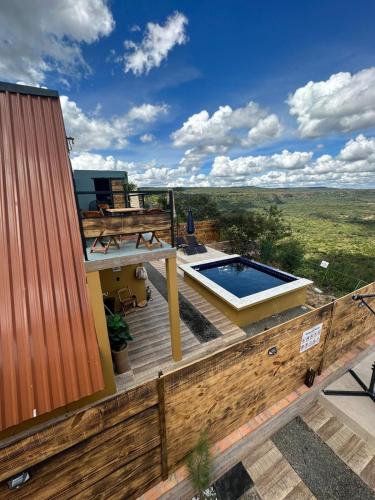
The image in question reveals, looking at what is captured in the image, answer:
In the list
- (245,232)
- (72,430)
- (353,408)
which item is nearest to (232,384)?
(72,430)

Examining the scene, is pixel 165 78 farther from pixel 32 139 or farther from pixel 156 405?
pixel 156 405

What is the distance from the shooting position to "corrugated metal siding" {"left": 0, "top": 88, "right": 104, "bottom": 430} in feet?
9.96

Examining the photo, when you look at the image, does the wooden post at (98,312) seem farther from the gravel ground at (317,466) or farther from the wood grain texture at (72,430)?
the gravel ground at (317,466)

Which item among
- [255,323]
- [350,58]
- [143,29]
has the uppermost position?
[143,29]

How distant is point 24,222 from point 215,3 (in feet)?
30.8

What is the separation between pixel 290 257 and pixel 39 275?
12312 millimetres

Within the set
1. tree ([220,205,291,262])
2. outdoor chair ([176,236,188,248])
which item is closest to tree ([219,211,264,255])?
tree ([220,205,291,262])

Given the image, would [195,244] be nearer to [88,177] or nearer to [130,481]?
[88,177]

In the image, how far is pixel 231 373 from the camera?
3.14m

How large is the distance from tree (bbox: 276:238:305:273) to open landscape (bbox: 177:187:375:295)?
0.41m

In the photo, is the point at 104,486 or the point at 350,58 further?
the point at 350,58

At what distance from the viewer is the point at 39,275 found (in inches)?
135

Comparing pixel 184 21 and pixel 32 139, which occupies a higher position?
pixel 184 21

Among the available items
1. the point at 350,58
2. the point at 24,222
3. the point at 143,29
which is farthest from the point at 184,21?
the point at 24,222
